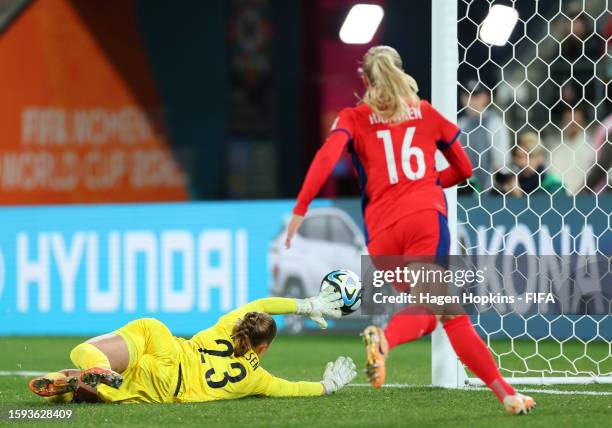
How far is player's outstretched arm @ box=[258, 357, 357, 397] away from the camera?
22.9ft

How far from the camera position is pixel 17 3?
16.8 meters

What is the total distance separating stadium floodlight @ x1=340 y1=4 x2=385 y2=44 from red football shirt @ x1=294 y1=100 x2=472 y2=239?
4615 millimetres

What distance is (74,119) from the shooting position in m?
17.7

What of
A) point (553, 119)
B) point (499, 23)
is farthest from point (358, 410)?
point (553, 119)

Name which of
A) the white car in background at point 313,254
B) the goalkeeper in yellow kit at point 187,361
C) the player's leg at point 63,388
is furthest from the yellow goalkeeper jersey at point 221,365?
the white car in background at point 313,254

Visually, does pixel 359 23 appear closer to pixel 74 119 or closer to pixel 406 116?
pixel 74 119

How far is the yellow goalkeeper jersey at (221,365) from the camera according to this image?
671cm

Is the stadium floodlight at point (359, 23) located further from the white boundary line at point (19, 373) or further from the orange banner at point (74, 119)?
the orange banner at point (74, 119)

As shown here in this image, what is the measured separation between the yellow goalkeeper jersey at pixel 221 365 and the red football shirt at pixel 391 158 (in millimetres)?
1098

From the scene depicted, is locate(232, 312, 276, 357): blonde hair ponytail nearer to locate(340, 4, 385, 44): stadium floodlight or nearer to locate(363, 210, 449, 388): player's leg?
locate(363, 210, 449, 388): player's leg

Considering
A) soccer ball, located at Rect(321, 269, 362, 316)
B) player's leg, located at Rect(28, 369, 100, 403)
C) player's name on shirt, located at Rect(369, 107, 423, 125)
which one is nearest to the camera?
player's name on shirt, located at Rect(369, 107, 423, 125)

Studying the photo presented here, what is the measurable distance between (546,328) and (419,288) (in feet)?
17.1

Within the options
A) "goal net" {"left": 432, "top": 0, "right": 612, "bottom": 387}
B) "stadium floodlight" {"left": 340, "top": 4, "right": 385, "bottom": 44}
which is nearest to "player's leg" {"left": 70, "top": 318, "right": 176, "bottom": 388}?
"goal net" {"left": 432, "top": 0, "right": 612, "bottom": 387}

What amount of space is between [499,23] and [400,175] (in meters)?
2.42
